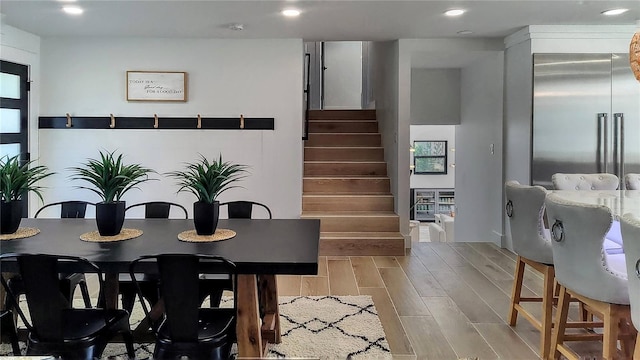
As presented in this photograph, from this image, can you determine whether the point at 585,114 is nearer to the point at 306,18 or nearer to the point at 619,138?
the point at 619,138

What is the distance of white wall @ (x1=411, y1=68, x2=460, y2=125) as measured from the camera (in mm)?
6758

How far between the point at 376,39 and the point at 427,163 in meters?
10.9

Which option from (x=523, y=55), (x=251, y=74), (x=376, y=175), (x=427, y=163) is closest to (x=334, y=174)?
(x=376, y=175)

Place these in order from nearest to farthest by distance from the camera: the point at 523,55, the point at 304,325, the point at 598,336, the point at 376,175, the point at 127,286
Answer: the point at 598,336, the point at 127,286, the point at 304,325, the point at 523,55, the point at 376,175

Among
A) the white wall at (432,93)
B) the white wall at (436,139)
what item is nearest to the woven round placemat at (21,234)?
the white wall at (432,93)

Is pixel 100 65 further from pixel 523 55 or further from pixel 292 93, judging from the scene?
pixel 523 55

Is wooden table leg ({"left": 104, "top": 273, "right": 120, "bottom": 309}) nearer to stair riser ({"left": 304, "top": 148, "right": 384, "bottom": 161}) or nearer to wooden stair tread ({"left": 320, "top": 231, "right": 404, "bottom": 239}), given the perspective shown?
wooden stair tread ({"left": 320, "top": 231, "right": 404, "bottom": 239})

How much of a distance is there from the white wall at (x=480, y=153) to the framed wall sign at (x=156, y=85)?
367 centimetres

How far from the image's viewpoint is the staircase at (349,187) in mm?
4934

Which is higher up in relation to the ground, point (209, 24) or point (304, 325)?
point (209, 24)

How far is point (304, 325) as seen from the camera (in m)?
2.99

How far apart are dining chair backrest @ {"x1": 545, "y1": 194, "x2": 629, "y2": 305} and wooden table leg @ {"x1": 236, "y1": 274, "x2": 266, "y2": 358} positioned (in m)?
1.44

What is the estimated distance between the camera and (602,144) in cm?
463

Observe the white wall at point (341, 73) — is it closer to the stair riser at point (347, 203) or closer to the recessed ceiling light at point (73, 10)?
the stair riser at point (347, 203)
